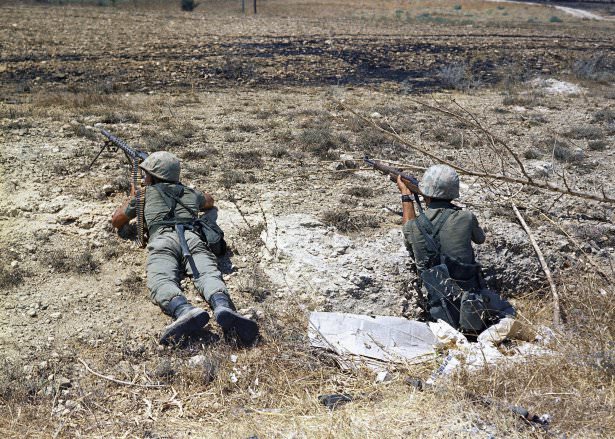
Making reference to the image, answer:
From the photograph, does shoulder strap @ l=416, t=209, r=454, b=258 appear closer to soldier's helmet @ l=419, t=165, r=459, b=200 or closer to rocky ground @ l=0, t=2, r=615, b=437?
soldier's helmet @ l=419, t=165, r=459, b=200

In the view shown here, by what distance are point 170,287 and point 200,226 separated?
0.71 meters

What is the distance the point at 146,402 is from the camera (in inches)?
142

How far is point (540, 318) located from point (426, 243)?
1.07 meters

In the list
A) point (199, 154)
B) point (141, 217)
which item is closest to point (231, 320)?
point (141, 217)

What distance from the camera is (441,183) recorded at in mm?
4723

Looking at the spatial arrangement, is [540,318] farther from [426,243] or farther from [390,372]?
[390,372]

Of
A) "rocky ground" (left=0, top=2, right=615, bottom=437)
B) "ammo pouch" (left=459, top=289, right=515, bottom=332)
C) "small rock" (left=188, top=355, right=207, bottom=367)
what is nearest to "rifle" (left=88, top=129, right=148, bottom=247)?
"rocky ground" (left=0, top=2, right=615, bottom=437)

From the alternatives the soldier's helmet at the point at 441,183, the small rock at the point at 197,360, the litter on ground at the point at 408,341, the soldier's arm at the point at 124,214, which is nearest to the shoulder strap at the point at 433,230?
the soldier's helmet at the point at 441,183

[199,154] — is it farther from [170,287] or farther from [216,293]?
[216,293]

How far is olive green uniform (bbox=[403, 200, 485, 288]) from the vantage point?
4520 millimetres

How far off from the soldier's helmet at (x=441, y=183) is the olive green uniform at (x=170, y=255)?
172 cm

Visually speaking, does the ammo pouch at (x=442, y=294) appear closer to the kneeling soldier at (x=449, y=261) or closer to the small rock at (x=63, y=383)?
the kneeling soldier at (x=449, y=261)

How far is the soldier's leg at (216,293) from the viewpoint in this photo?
393 centimetres

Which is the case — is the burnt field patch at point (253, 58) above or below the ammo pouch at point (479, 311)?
above
